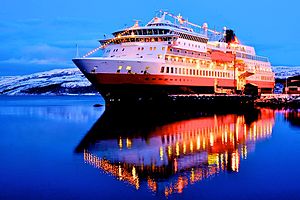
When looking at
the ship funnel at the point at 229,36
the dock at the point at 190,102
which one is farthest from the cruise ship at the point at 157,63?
the ship funnel at the point at 229,36

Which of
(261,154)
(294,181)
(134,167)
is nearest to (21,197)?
(134,167)

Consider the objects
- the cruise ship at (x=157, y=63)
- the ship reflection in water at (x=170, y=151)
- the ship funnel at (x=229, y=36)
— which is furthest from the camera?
the ship funnel at (x=229, y=36)

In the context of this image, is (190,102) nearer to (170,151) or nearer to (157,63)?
(157,63)

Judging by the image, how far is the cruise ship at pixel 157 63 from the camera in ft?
179

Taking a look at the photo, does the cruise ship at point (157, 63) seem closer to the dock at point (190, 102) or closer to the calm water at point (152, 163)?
the dock at point (190, 102)

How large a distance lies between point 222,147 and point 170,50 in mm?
34261

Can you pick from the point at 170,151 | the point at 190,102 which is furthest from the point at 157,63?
the point at 170,151

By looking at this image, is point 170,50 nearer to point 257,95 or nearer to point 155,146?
point 257,95

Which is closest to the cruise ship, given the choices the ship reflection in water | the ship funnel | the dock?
the dock

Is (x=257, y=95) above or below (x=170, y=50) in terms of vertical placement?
below

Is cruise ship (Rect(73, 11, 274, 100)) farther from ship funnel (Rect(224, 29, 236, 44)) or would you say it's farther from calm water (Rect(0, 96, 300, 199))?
calm water (Rect(0, 96, 300, 199))

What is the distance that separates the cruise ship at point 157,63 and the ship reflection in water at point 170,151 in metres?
14.7

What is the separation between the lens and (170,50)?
2350 inches

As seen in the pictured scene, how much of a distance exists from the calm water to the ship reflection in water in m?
0.04
